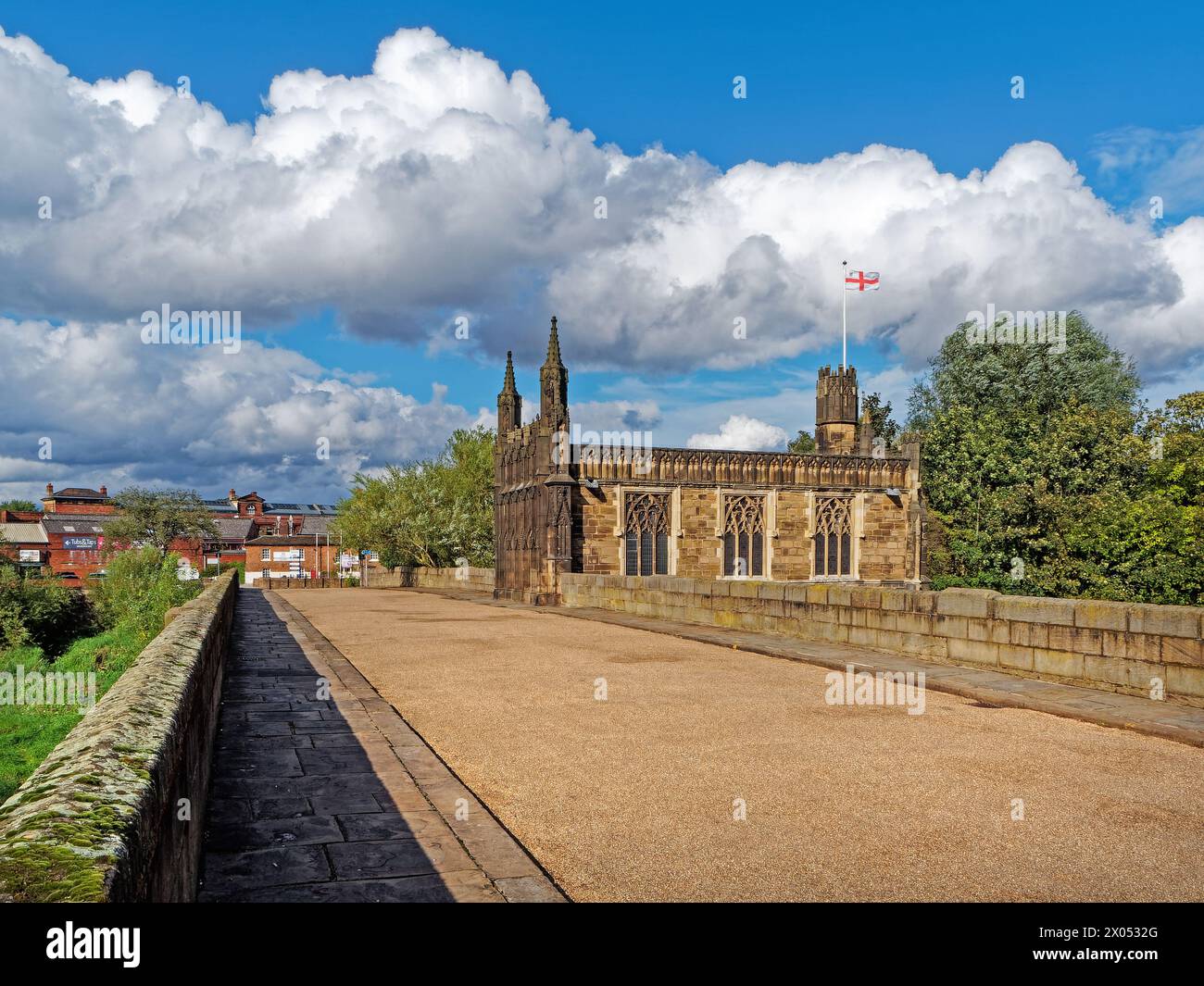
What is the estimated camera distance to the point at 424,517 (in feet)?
163

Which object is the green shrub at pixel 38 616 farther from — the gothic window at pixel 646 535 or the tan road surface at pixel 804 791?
the tan road surface at pixel 804 791

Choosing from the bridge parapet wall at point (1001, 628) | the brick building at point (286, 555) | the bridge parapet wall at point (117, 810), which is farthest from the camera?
the brick building at point (286, 555)


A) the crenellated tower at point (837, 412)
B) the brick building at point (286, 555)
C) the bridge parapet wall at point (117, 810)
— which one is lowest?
the brick building at point (286, 555)

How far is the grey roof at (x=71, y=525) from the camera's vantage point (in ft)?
324

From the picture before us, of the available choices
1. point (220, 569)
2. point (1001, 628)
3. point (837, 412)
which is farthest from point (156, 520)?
point (1001, 628)

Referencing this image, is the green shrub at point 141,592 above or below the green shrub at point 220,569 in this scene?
above

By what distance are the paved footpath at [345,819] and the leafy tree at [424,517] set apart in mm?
40573

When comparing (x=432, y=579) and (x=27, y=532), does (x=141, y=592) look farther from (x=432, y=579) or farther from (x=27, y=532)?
(x=27, y=532)

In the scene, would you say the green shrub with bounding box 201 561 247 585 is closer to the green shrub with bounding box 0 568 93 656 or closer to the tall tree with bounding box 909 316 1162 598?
the green shrub with bounding box 0 568 93 656

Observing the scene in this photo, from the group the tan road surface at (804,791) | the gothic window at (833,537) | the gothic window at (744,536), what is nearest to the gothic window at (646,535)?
the gothic window at (744,536)

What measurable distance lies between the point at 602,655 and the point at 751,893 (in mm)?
9974

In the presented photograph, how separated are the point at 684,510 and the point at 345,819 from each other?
28.7 metres

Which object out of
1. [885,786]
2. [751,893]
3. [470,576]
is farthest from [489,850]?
[470,576]
